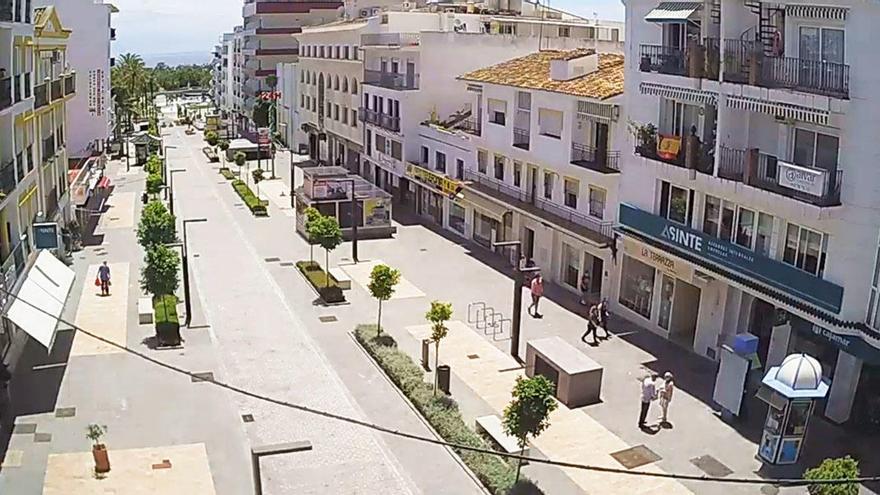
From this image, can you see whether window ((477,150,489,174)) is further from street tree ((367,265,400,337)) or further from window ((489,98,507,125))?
street tree ((367,265,400,337))

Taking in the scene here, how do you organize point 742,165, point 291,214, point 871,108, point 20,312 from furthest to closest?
point 291,214
point 742,165
point 20,312
point 871,108

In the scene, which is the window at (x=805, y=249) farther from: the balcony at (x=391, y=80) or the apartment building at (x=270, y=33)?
the apartment building at (x=270, y=33)

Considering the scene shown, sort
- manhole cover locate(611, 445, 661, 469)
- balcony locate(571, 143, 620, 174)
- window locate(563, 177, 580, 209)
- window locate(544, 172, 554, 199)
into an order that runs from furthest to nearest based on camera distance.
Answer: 1. window locate(544, 172, 554, 199)
2. window locate(563, 177, 580, 209)
3. balcony locate(571, 143, 620, 174)
4. manhole cover locate(611, 445, 661, 469)

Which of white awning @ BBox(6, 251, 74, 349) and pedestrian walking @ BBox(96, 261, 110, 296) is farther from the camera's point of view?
pedestrian walking @ BBox(96, 261, 110, 296)

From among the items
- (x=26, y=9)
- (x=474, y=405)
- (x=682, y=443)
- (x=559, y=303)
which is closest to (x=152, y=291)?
(x=26, y=9)

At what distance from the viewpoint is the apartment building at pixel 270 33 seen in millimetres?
106562

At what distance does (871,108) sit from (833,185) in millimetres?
2148

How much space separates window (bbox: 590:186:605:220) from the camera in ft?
115

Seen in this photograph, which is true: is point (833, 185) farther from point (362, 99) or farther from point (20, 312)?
point (362, 99)

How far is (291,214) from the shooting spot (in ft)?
180

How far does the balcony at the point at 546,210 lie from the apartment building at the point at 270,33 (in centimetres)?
6681

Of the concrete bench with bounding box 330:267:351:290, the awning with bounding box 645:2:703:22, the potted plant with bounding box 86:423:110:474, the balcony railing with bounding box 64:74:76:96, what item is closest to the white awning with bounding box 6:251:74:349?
the potted plant with bounding box 86:423:110:474

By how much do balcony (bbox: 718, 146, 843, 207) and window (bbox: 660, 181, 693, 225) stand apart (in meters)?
2.57

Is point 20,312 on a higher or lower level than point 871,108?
lower
